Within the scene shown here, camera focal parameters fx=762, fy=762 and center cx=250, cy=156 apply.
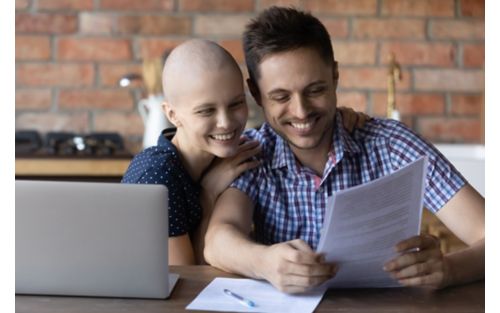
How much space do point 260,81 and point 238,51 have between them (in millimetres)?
1651

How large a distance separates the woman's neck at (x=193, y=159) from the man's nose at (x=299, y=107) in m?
0.24

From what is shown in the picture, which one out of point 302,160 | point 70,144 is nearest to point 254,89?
point 302,160

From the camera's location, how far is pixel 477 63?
327cm

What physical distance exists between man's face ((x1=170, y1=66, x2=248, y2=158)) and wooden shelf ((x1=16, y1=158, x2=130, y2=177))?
132cm

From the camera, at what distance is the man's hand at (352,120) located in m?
1.70

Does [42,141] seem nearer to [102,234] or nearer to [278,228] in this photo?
[278,228]

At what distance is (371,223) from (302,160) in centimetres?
58

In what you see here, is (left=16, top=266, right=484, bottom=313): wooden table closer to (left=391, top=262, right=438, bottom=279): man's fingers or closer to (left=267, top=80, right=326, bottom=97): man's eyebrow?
(left=391, top=262, right=438, bottom=279): man's fingers

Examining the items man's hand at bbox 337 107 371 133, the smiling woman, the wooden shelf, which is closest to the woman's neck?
the smiling woman

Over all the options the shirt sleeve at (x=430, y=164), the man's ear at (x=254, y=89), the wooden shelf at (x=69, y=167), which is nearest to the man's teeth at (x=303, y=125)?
the man's ear at (x=254, y=89)

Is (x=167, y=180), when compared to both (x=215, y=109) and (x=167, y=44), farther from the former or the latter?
(x=167, y=44)

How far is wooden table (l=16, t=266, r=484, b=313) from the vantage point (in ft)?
3.71

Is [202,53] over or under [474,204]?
over
